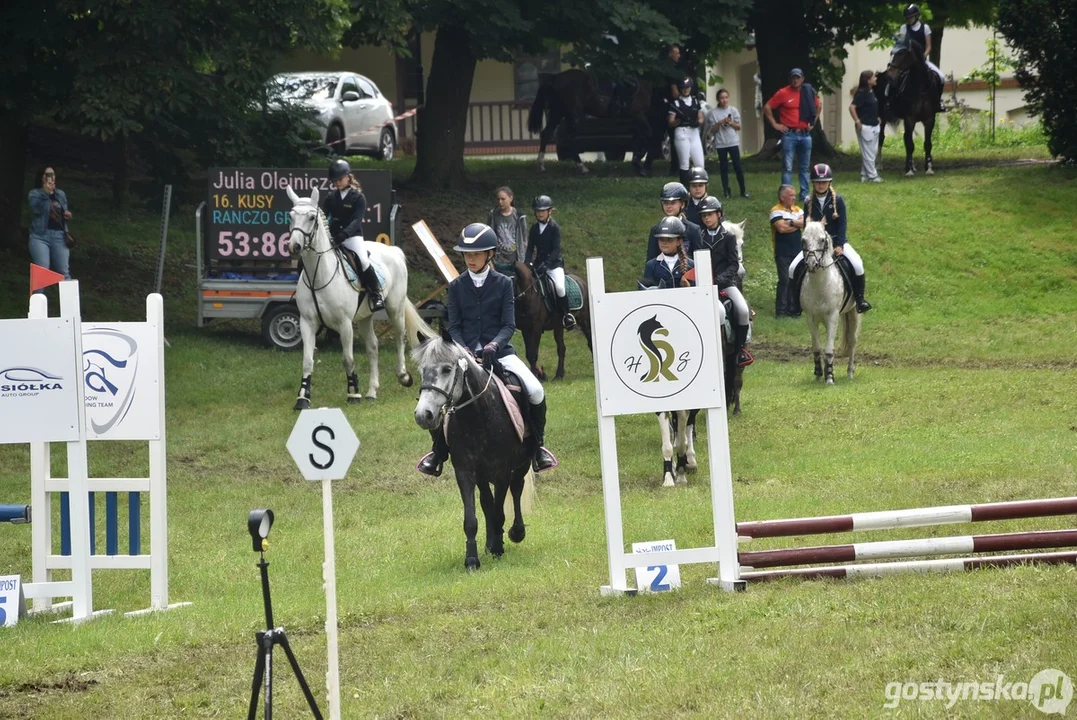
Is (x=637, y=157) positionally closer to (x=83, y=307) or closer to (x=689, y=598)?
(x=83, y=307)

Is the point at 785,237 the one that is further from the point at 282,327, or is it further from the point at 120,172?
the point at 120,172

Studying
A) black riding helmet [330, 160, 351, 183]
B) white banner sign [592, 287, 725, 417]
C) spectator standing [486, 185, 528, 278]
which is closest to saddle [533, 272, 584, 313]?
spectator standing [486, 185, 528, 278]

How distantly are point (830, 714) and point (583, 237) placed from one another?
875 inches

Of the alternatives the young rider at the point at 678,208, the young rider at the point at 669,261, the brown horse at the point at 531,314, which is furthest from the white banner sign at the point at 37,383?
the brown horse at the point at 531,314

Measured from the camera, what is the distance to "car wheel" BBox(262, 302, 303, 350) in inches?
936

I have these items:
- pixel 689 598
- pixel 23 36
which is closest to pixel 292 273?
pixel 23 36

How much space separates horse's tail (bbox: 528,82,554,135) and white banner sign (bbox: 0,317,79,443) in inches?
966

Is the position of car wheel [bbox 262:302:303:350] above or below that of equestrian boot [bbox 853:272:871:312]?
above

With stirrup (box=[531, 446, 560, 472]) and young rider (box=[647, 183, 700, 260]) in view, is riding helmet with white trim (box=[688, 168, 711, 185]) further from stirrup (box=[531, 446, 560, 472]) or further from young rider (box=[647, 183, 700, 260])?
stirrup (box=[531, 446, 560, 472])

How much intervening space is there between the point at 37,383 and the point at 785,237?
51.8ft

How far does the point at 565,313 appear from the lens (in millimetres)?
21234

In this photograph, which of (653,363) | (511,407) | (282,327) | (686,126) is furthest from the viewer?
(686,126)

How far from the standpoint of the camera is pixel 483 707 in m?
7.54

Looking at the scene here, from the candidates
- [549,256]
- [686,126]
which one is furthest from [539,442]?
[686,126]
